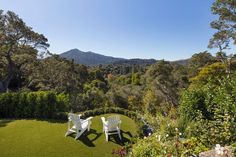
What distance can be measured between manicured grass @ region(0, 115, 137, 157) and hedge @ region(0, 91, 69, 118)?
122cm

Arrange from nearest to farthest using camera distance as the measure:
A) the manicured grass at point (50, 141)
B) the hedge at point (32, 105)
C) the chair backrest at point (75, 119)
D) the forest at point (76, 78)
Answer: the manicured grass at point (50, 141) → the chair backrest at point (75, 119) → the hedge at point (32, 105) → the forest at point (76, 78)

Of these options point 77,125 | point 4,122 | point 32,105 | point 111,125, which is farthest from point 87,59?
point 111,125

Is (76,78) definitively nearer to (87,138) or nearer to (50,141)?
(87,138)

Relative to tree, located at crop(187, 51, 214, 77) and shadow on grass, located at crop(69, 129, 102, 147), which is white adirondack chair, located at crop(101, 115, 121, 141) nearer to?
shadow on grass, located at crop(69, 129, 102, 147)

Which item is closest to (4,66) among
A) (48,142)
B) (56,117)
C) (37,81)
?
(37,81)

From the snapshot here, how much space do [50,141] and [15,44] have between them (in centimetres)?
1385

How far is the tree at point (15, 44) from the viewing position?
1864 centimetres

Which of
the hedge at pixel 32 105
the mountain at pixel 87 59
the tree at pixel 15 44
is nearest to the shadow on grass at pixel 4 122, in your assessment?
the hedge at pixel 32 105

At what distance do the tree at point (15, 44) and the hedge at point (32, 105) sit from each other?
26.3 feet

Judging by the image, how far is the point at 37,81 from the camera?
786 inches

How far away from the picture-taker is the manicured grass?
7211 mm

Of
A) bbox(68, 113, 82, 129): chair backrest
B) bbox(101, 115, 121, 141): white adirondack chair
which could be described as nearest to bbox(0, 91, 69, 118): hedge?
bbox(68, 113, 82, 129): chair backrest

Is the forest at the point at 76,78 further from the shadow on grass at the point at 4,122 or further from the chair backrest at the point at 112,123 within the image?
the chair backrest at the point at 112,123

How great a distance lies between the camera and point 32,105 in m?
11.7
